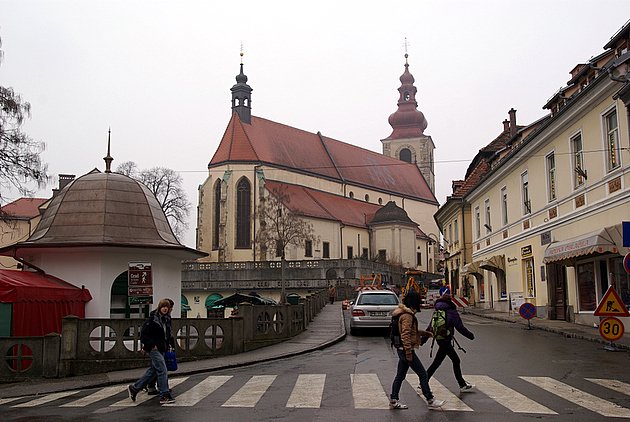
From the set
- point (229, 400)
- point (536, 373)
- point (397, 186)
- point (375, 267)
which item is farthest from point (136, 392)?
point (397, 186)

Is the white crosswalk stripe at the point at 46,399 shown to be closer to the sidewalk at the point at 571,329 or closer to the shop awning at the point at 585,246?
the sidewalk at the point at 571,329

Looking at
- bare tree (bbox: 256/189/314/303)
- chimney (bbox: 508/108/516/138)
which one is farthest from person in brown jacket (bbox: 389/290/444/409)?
bare tree (bbox: 256/189/314/303)

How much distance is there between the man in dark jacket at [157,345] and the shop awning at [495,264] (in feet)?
77.4

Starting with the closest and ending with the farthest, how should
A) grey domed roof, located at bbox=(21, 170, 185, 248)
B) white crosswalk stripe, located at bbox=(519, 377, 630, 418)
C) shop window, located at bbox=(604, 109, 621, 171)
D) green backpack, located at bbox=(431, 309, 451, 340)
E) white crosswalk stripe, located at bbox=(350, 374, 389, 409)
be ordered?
white crosswalk stripe, located at bbox=(519, 377, 630, 418) → white crosswalk stripe, located at bbox=(350, 374, 389, 409) → green backpack, located at bbox=(431, 309, 451, 340) → shop window, located at bbox=(604, 109, 621, 171) → grey domed roof, located at bbox=(21, 170, 185, 248)

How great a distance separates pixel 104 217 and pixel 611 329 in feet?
50.7

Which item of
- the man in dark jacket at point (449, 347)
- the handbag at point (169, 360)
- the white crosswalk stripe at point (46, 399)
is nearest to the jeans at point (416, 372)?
the man in dark jacket at point (449, 347)

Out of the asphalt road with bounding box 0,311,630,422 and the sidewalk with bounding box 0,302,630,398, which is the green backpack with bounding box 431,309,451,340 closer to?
the asphalt road with bounding box 0,311,630,422

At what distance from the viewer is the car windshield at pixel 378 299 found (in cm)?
2261

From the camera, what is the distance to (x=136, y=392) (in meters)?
10.5

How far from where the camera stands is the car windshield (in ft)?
74.2

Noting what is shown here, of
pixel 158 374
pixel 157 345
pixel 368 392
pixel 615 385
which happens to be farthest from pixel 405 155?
pixel 158 374

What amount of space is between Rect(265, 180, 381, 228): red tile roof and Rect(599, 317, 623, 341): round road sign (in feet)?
174

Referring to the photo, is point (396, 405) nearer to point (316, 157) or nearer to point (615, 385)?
point (615, 385)

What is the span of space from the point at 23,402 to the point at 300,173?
66493 millimetres
